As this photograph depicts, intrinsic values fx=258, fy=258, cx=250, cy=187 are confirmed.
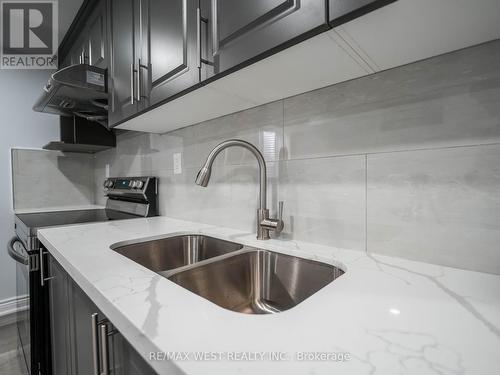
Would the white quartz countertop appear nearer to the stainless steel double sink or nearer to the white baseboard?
the stainless steel double sink

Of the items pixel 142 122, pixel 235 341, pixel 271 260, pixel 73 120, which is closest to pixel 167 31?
pixel 142 122

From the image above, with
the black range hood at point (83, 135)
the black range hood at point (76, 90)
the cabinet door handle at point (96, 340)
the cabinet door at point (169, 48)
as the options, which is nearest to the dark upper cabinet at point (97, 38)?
the black range hood at point (76, 90)

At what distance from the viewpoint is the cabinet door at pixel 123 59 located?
3.73 ft

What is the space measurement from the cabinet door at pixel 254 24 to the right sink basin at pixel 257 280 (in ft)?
1.87

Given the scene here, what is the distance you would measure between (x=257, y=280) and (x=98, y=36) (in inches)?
64.3

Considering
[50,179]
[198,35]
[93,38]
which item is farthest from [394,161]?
[50,179]

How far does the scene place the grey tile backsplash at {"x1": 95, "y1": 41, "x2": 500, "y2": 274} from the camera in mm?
583

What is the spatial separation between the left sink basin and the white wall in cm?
203

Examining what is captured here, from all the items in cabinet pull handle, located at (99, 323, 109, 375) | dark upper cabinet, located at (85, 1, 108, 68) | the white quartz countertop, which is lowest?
cabinet pull handle, located at (99, 323, 109, 375)

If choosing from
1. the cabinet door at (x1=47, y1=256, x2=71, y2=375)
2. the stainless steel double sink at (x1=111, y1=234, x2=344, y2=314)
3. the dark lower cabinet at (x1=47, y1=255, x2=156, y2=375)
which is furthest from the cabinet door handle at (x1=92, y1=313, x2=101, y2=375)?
the cabinet door at (x1=47, y1=256, x2=71, y2=375)

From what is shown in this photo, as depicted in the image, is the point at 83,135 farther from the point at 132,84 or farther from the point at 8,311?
the point at 8,311

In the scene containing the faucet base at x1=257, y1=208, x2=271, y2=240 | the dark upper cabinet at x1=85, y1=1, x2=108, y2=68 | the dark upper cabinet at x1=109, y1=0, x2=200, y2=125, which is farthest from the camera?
the dark upper cabinet at x1=85, y1=1, x2=108, y2=68

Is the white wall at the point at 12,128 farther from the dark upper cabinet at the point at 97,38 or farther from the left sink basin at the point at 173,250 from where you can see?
the left sink basin at the point at 173,250

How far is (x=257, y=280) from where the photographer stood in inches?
34.0
